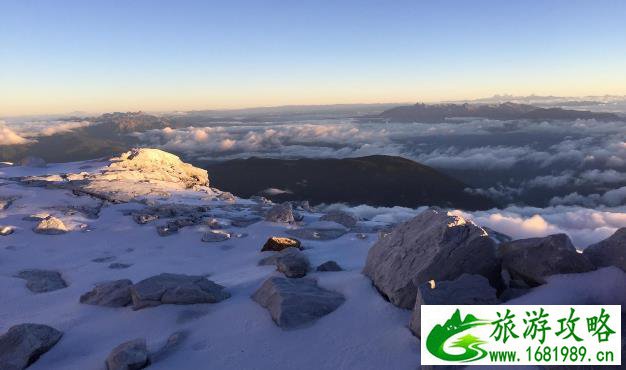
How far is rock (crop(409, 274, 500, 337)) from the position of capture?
31.4 feet

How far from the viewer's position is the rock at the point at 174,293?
43.3 ft

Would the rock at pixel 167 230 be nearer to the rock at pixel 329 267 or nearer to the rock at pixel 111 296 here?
the rock at pixel 111 296

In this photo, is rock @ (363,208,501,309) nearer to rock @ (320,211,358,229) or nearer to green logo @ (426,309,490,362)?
green logo @ (426,309,490,362)

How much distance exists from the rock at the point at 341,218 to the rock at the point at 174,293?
1743cm

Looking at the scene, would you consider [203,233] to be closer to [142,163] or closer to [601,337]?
[601,337]

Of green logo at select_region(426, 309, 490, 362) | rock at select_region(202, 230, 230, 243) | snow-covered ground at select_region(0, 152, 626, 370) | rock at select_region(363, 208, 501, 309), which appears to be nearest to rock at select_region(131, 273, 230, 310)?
snow-covered ground at select_region(0, 152, 626, 370)

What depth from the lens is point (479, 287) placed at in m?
10.1

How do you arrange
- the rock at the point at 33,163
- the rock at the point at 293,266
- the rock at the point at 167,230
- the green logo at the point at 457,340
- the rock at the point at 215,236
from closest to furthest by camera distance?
the green logo at the point at 457,340
the rock at the point at 293,266
the rock at the point at 215,236
the rock at the point at 167,230
the rock at the point at 33,163

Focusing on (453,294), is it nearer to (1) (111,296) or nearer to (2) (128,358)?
(2) (128,358)

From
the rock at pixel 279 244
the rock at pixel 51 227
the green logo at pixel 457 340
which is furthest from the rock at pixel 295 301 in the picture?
the rock at pixel 51 227

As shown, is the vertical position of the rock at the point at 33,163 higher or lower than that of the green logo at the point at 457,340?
lower

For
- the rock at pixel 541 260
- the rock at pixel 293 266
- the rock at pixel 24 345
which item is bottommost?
the rock at pixel 24 345

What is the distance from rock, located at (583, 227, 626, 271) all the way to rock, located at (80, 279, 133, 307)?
13981 mm

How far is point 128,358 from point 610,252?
11978 mm
